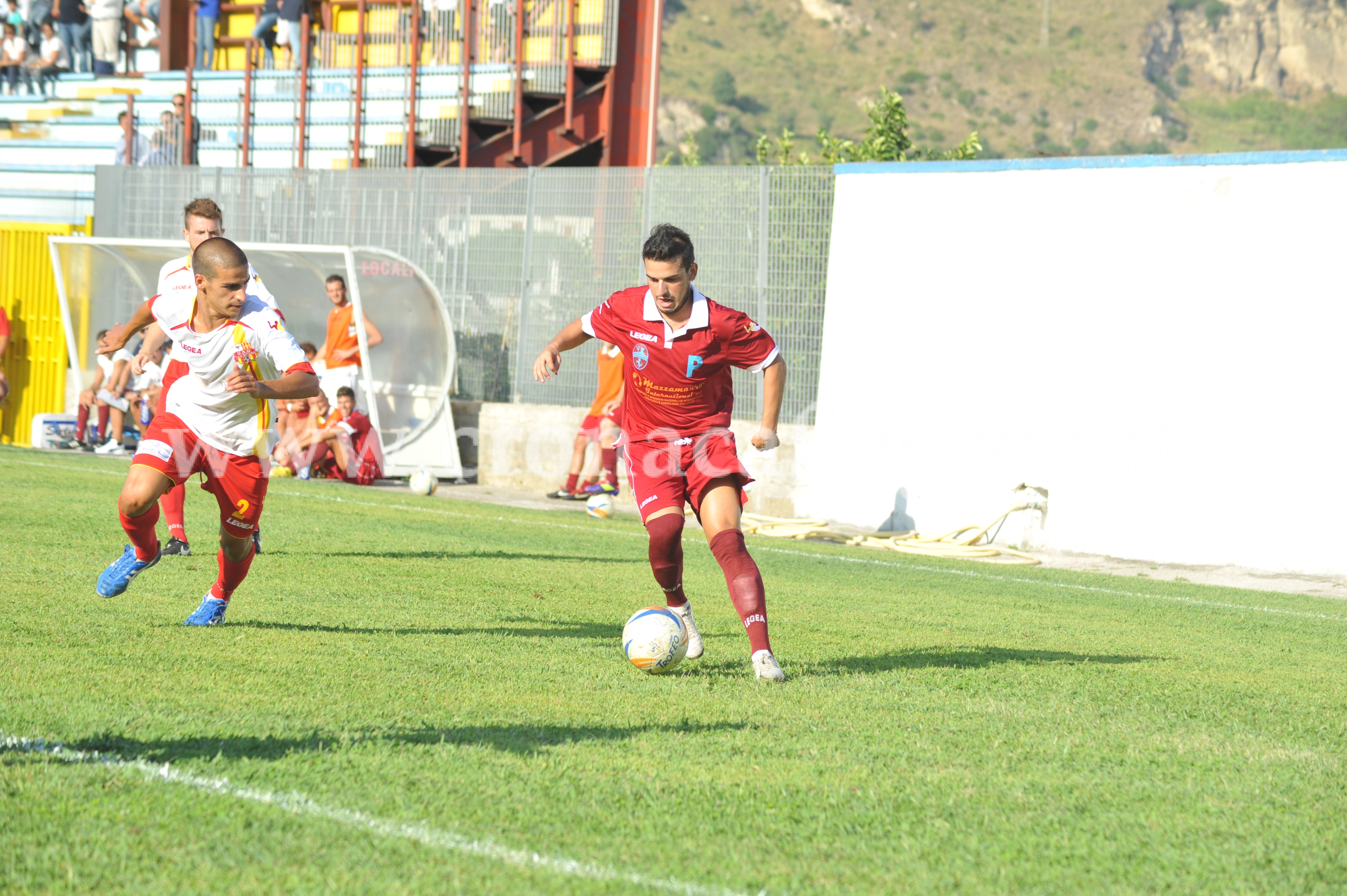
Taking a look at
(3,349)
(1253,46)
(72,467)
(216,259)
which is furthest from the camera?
(1253,46)

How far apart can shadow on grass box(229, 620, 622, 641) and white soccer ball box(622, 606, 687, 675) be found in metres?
0.83

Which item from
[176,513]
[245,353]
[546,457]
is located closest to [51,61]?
[546,457]

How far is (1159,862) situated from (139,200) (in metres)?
19.9

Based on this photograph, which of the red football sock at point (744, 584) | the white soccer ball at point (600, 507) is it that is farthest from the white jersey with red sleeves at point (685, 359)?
the white soccer ball at point (600, 507)

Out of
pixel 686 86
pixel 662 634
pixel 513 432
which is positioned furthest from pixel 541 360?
pixel 686 86

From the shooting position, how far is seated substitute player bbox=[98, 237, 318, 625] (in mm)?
6281

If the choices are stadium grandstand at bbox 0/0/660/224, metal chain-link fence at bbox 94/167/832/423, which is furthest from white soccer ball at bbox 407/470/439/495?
stadium grandstand at bbox 0/0/660/224

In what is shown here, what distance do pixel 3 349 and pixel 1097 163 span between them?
46.3 feet

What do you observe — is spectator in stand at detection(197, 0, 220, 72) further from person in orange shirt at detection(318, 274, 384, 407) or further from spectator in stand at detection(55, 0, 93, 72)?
person in orange shirt at detection(318, 274, 384, 407)

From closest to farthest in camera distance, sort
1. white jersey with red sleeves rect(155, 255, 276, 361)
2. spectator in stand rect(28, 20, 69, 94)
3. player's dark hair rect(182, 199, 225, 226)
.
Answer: white jersey with red sleeves rect(155, 255, 276, 361) < player's dark hair rect(182, 199, 225, 226) < spectator in stand rect(28, 20, 69, 94)

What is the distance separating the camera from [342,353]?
16766 millimetres

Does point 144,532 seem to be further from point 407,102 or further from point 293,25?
point 293,25

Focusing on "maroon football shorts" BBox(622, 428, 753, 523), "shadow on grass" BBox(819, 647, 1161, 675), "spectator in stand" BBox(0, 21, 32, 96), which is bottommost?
"shadow on grass" BBox(819, 647, 1161, 675)

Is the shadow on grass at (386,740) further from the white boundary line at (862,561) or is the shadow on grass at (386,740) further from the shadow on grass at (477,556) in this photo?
the white boundary line at (862,561)
